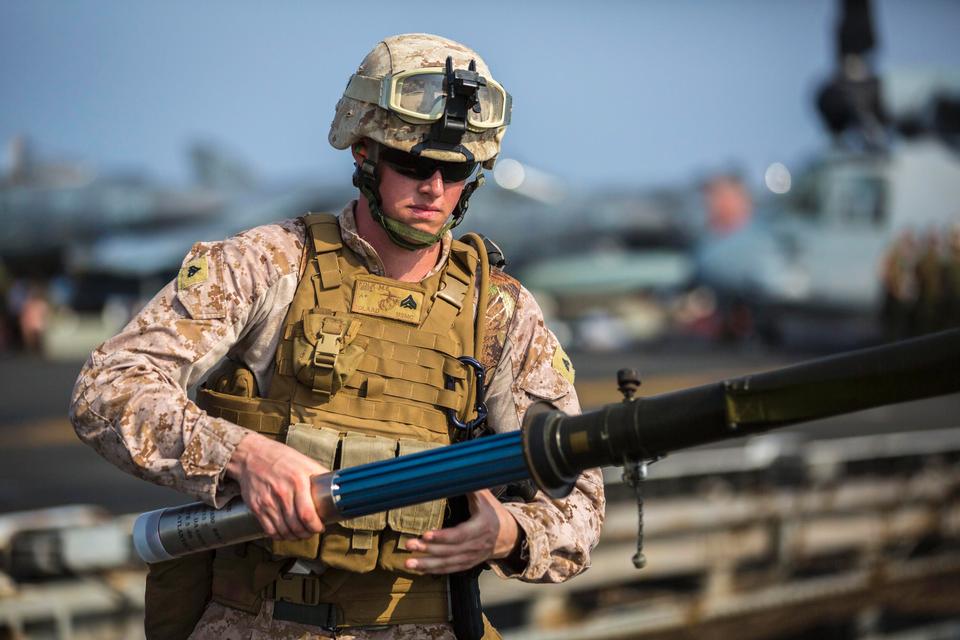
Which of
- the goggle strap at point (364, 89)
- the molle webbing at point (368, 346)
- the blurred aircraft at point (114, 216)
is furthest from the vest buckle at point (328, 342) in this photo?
the blurred aircraft at point (114, 216)

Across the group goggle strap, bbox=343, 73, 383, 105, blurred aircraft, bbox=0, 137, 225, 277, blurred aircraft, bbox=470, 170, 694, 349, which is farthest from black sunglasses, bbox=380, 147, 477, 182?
blurred aircraft, bbox=0, 137, 225, 277

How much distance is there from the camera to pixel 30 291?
36.6 meters

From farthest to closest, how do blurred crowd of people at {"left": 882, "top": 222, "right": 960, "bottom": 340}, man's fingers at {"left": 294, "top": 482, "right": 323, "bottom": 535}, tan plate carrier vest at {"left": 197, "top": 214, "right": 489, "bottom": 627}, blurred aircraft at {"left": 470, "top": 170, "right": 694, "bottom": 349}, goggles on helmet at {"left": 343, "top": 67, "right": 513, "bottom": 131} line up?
blurred aircraft at {"left": 470, "top": 170, "right": 694, "bottom": 349} → blurred crowd of people at {"left": 882, "top": 222, "right": 960, "bottom": 340} → goggles on helmet at {"left": 343, "top": 67, "right": 513, "bottom": 131} → tan plate carrier vest at {"left": 197, "top": 214, "right": 489, "bottom": 627} → man's fingers at {"left": 294, "top": 482, "right": 323, "bottom": 535}

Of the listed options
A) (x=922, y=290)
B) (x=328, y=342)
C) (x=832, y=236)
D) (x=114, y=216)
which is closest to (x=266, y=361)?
(x=328, y=342)

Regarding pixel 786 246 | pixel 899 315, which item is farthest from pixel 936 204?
pixel 899 315

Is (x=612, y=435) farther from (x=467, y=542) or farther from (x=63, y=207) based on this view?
(x=63, y=207)

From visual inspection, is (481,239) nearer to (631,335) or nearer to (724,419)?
(724,419)

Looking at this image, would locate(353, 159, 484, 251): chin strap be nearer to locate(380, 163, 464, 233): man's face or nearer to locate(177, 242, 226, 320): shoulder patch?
locate(380, 163, 464, 233): man's face

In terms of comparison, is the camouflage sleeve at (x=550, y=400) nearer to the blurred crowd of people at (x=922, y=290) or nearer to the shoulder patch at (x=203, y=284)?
the shoulder patch at (x=203, y=284)

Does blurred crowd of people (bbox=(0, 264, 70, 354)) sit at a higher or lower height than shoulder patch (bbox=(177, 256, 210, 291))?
lower

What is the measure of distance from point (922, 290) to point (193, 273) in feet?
73.9

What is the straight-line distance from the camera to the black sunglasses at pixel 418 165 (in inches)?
121

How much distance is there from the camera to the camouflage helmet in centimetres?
305

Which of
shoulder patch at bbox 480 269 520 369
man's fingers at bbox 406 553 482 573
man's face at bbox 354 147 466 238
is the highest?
man's face at bbox 354 147 466 238
